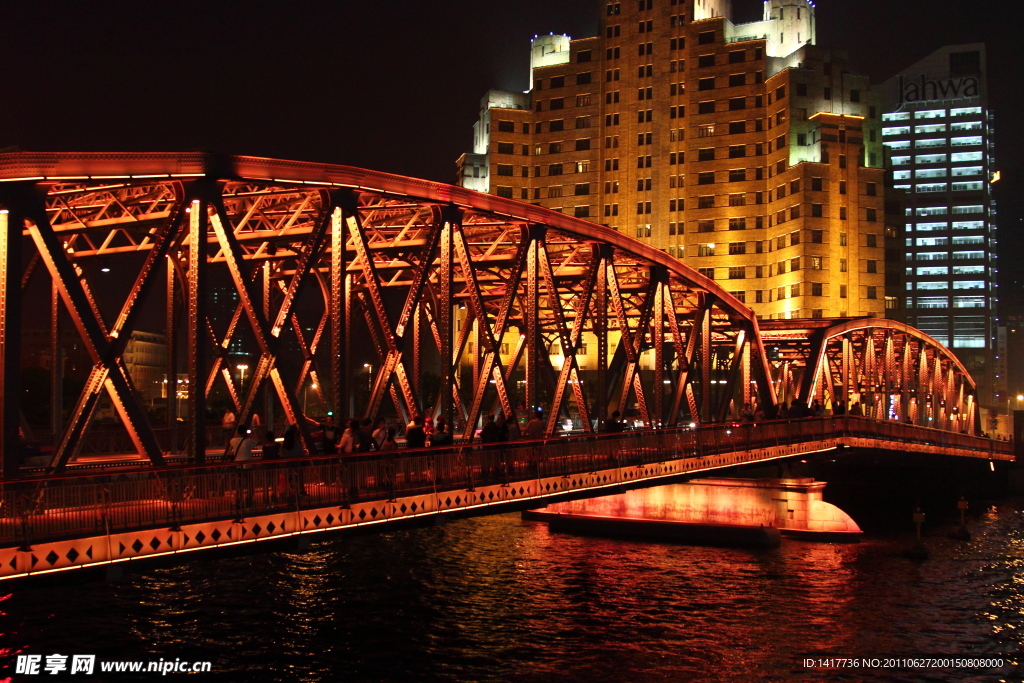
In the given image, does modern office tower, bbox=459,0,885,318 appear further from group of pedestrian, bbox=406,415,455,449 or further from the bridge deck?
group of pedestrian, bbox=406,415,455,449

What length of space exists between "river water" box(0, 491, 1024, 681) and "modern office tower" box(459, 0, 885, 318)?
8689cm

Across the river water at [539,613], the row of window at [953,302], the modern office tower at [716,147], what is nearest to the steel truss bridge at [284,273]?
the river water at [539,613]

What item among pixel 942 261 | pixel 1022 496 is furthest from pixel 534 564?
pixel 942 261

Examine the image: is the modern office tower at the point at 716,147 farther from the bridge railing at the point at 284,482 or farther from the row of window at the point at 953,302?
the bridge railing at the point at 284,482

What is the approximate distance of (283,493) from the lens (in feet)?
60.5

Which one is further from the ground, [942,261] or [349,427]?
[942,261]

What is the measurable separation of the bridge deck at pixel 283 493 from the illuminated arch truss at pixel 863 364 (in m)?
36.1

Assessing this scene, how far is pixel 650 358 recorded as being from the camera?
424 ft

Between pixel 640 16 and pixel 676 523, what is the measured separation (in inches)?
4145

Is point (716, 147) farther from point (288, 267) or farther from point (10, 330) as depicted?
point (10, 330)

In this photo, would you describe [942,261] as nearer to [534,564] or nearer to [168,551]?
[534,564]

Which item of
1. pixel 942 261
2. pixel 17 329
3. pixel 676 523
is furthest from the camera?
pixel 942 261

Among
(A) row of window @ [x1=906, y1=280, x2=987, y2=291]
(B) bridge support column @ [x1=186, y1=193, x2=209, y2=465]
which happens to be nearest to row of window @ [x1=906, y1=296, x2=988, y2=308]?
(A) row of window @ [x1=906, y1=280, x2=987, y2=291]

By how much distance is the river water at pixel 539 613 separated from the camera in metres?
25.2
